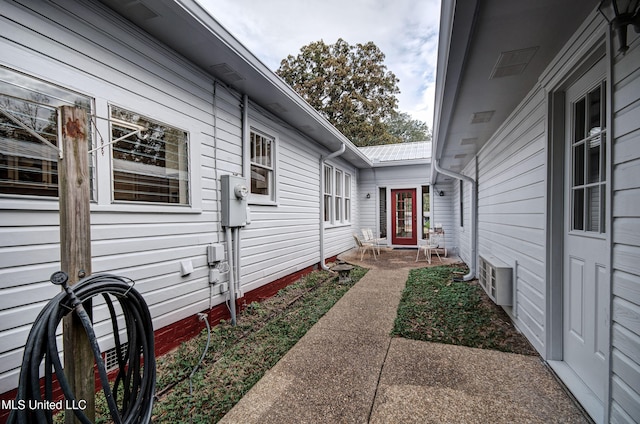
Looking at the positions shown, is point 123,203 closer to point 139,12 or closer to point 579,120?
point 139,12

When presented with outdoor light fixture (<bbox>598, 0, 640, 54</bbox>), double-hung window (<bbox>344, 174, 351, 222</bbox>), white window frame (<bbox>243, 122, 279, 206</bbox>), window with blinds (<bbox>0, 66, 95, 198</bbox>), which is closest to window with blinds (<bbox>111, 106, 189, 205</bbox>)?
window with blinds (<bbox>0, 66, 95, 198</bbox>)

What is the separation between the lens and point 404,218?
9547 mm

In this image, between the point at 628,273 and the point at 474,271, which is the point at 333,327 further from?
the point at 474,271

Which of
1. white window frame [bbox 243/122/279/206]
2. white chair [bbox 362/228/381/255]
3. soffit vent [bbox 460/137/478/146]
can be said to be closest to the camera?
white window frame [bbox 243/122/279/206]

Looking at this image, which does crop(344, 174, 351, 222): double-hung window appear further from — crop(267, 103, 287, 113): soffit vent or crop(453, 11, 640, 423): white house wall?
crop(267, 103, 287, 113): soffit vent

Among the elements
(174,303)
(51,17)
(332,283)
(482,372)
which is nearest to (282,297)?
(332,283)

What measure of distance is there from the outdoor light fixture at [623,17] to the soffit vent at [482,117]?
1.91 metres

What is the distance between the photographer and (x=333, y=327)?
325 centimetres

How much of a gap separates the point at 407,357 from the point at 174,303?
2.24m

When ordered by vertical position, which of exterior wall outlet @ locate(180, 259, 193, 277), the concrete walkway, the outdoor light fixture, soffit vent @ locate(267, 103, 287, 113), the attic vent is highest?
the attic vent

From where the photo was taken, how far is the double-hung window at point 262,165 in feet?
13.6

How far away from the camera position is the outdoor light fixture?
1.30m

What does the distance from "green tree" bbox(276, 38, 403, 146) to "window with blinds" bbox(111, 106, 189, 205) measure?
14140mm

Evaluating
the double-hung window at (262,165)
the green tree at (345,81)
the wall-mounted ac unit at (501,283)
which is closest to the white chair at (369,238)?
the double-hung window at (262,165)
